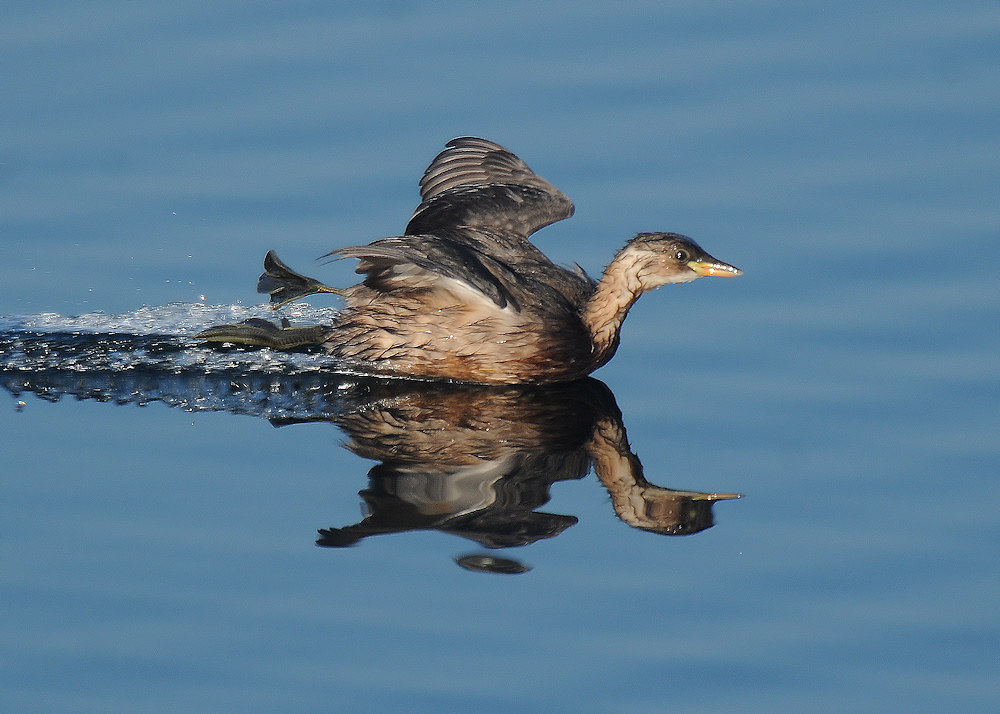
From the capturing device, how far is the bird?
911 centimetres

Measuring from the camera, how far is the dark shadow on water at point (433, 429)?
7305mm

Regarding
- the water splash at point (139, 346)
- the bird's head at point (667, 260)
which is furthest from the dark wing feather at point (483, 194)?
the water splash at point (139, 346)

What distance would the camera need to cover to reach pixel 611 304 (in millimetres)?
9273

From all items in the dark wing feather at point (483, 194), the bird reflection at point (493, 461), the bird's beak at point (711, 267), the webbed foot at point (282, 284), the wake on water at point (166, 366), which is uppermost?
the dark wing feather at point (483, 194)

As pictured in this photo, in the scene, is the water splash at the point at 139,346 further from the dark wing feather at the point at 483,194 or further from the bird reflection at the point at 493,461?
the dark wing feather at the point at 483,194

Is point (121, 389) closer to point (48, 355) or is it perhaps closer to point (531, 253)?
point (48, 355)

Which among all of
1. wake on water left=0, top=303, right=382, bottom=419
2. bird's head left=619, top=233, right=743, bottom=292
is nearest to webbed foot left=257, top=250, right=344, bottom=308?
A: wake on water left=0, top=303, right=382, bottom=419

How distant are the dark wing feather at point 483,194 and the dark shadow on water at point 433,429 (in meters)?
1.20

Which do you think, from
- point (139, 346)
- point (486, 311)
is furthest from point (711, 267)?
point (139, 346)

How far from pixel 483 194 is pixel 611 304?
130cm

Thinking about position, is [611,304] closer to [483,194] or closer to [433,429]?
[483,194]

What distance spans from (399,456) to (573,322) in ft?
5.71

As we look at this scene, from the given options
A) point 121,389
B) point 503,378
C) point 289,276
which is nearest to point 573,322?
point 503,378

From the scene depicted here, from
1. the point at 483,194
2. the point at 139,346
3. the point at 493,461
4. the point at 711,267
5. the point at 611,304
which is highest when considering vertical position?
the point at 483,194
